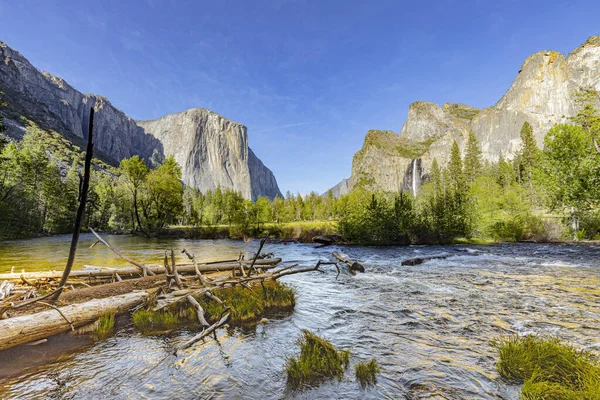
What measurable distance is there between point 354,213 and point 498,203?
2020 cm

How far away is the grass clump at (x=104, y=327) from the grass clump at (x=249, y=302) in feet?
7.76

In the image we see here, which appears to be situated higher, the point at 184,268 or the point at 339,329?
the point at 184,268

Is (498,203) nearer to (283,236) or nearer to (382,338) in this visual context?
(283,236)

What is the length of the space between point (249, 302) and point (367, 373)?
4837 millimetres

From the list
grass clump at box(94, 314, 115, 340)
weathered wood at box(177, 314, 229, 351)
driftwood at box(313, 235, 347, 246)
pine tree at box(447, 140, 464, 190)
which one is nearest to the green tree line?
driftwood at box(313, 235, 347, 246)

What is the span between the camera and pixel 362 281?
13516 mm

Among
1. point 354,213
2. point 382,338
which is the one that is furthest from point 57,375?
point 354,213

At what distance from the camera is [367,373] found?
15.9 ft

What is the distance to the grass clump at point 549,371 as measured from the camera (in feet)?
12.2

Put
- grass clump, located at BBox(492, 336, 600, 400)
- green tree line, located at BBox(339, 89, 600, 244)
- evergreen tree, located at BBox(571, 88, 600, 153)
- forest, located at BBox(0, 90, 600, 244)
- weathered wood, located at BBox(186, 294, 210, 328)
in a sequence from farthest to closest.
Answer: forest, located at BBox(0, 90, 600, 244) < green tree line, located at BBox(339, 89, 600, 244) < evergreen tree, located at BBox(571, 88, 600, 153) < weathered wood, located at BBox(186, 294, 210, 328) < grass clump, located at BBox(492, 336, 600, 400)

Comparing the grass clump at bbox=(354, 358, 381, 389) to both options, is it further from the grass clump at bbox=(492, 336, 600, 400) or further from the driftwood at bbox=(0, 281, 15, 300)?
the driftwood at bbox=(0, 281, 15, 300)

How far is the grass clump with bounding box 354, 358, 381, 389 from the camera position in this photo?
470 cm

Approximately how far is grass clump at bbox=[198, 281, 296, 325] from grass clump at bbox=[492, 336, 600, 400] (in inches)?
249

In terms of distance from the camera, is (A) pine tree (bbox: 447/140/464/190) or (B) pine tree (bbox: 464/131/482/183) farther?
(A) pine tree (bbox: 447/140/464/190)
